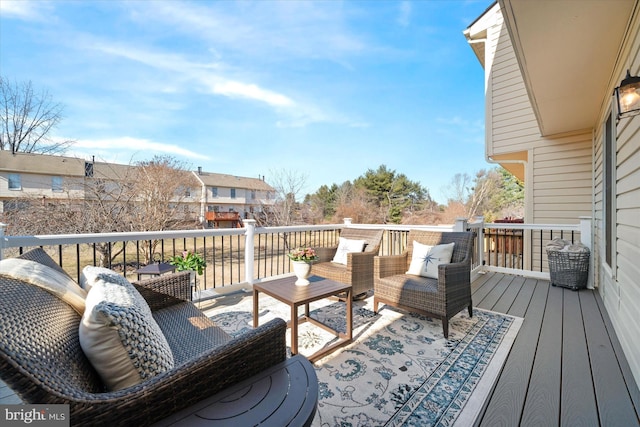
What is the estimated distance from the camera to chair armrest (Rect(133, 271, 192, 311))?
199 centimetres

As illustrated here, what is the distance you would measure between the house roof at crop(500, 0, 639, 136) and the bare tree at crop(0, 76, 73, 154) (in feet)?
34.1

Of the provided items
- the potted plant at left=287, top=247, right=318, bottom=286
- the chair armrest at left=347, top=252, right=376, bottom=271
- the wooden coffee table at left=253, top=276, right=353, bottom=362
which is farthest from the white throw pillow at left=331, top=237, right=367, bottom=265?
the potted plant at left=287, top=247, right=318, bottom=286

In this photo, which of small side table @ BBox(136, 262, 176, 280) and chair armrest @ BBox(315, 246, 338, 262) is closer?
small side table @ BBox(136, 262, 176, 280)

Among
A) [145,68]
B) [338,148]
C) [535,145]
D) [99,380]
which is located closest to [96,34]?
[145,68]

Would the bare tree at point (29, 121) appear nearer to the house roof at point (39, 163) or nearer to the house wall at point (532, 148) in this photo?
the house roof at point (39, 163)

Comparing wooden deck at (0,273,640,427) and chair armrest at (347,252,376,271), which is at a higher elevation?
chair armrest at (347,252,376,271)

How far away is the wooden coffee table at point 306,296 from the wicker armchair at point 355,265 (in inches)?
26.1

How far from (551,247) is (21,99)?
12951mm

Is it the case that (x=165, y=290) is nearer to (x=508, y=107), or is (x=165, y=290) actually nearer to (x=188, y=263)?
(x=188, y=263)

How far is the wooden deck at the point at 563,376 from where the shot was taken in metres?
1.56

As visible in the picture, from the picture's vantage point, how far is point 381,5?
5.46 meters

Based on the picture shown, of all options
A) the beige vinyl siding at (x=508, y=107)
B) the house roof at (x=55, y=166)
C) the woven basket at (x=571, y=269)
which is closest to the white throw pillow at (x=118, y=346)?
the woven basket at (x=571, y=269)

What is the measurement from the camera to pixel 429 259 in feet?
10.3

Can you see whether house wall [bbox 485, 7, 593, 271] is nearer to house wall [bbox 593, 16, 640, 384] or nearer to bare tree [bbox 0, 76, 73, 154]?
house wall [bbox 593, 16, 640, 384]
